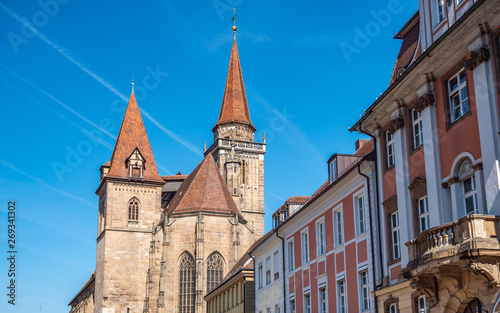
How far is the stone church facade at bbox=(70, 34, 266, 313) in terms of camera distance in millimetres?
61281

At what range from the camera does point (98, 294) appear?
6500 centimetres

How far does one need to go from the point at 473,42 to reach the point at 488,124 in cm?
209

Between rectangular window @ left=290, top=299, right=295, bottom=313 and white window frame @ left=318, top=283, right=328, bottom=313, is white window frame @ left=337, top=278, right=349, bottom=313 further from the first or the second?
rectangular window @ left=290, top=299, right=295, bottom=313

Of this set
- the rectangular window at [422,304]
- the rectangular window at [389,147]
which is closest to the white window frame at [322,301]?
the rectangular window at [389,147]

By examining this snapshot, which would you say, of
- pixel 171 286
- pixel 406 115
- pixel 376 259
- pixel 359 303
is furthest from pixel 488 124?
pixel 171 286

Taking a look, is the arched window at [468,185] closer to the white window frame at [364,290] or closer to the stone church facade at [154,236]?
the white window frame at [364,290]

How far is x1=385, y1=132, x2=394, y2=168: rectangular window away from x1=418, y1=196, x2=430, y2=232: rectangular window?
244 cm

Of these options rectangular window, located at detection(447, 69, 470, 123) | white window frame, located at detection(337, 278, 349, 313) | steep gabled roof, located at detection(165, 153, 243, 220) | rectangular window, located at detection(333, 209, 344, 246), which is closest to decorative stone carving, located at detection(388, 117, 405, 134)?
rectangular window, located at detection(447, 69, 470, 123)

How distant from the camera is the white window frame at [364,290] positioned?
2156 centimetres

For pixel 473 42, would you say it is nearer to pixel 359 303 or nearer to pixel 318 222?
pixel 359 303

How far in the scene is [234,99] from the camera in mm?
88625

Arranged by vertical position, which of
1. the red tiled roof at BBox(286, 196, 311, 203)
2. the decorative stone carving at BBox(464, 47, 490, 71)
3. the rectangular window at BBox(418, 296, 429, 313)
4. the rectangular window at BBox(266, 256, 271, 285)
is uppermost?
the red tiled roof at BBox(286, 196, 311, 203)

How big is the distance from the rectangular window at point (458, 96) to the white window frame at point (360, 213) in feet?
20.0

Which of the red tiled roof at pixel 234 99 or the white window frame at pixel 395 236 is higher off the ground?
the red tiled roof at pixel 234 99
